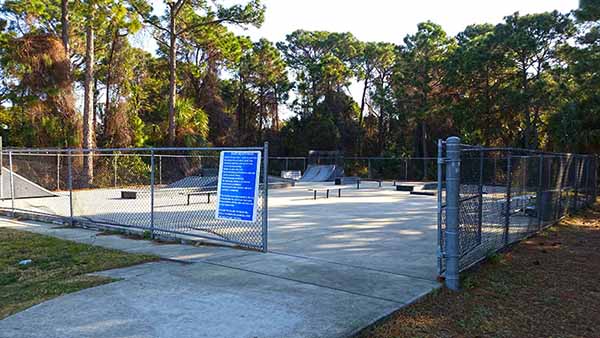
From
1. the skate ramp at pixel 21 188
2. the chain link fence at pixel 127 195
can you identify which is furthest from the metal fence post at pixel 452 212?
the skate ramp at pixel 21 188

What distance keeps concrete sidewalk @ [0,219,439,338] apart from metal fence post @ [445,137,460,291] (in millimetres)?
256

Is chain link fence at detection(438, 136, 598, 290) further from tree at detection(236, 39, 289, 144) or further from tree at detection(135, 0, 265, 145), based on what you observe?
tree at detection(236, 39, 289, 144)

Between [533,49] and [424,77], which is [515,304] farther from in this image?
[424,77]

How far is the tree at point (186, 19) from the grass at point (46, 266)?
18.4m

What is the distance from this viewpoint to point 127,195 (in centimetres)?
1528

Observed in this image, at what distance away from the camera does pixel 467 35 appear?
38344mm

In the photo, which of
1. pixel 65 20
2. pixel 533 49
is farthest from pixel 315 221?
pixel 533 49

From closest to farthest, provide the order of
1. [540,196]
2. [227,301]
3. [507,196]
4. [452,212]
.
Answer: [227,301] → [452,212] → [507,196] → [540,196]

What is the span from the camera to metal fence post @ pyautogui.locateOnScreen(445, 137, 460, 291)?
205 inches

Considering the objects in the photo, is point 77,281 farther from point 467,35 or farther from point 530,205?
point 467,35

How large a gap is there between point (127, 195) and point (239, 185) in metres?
9.51

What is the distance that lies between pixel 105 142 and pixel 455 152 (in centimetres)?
2413

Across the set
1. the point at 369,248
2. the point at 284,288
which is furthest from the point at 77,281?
the point at 369,248

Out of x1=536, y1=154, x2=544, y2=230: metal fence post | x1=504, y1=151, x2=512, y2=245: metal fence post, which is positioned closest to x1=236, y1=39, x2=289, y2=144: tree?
x1=536, y1=154, x2=544, y2=230: metal fence post
